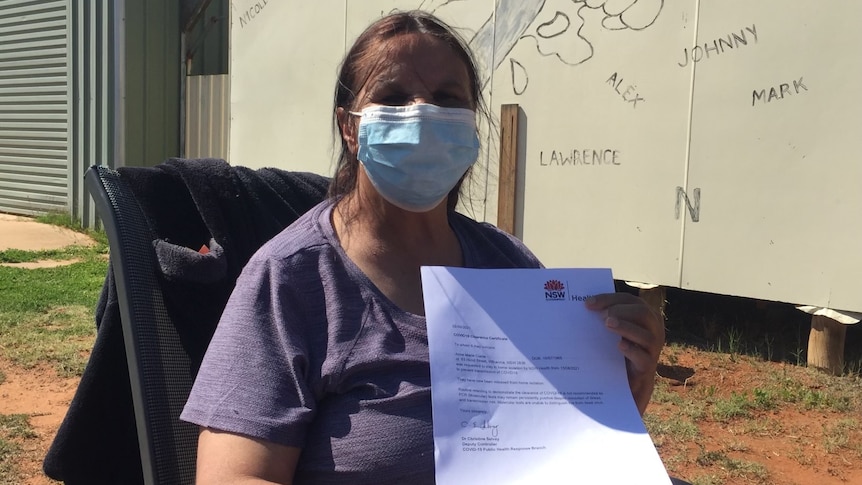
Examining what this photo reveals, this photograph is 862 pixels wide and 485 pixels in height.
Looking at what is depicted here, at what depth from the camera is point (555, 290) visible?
140 centimetres

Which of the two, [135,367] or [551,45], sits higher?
[551,45]

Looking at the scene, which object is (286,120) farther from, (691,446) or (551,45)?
(691,446)

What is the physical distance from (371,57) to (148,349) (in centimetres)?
76

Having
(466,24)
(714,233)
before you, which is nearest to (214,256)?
(714,233)

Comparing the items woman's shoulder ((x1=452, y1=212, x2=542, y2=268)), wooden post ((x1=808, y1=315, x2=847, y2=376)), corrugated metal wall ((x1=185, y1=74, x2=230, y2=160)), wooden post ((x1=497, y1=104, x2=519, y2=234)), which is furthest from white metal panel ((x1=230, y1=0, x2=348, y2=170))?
woman's shoulder ((x1=452, y1=212, x2=542, y2=268))

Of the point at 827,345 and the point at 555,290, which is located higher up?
the point at 555,290

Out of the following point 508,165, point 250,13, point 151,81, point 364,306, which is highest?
point 250,13

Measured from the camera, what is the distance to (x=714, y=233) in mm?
4207

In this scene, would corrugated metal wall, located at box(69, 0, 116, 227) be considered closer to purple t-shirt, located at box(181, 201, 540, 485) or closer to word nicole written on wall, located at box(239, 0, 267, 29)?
word nicole written on wall, located at box(239, 0, 267, 29)

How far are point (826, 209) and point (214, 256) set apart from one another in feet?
11.1

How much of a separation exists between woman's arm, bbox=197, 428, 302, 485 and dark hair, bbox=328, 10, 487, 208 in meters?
0.63

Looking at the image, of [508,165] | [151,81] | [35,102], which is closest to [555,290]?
[508,165]

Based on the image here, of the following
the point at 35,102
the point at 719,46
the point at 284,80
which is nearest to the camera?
the point at 719,46

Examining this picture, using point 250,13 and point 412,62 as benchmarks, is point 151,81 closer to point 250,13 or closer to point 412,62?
point 250,13
